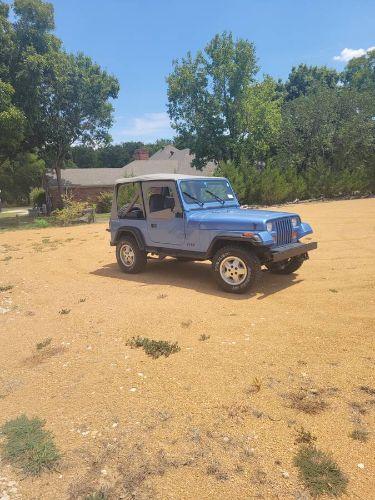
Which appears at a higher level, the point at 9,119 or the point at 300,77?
the point at 300,77

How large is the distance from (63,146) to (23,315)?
26984 millimetres

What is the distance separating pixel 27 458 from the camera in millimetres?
2906

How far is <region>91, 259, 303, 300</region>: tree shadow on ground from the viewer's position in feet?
21.8

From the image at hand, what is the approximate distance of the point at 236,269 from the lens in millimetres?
6410

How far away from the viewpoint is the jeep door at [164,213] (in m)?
7.20

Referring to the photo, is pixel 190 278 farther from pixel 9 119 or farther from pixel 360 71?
pixel 360 71

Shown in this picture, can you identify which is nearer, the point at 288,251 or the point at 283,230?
the point at 288,251

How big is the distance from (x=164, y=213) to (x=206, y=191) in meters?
0.90

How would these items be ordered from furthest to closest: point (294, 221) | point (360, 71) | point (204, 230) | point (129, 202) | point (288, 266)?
point (360, 71), point (129, 202), point (288, 266), point (294, 221), point (204, 230)

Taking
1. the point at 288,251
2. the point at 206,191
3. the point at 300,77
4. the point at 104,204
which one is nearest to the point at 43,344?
the point at 288,251

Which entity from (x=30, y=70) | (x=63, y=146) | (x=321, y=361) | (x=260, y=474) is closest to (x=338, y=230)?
(x=321, y=361)

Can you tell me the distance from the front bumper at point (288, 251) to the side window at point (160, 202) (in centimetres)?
200

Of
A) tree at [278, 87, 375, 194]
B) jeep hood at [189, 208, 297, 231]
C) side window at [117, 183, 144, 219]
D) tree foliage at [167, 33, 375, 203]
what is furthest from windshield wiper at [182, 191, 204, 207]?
tree at [278, 87, 375, 194]

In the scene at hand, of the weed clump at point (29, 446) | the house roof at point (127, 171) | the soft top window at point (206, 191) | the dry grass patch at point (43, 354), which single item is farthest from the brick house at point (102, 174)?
the weed clump at point (29, 446)
